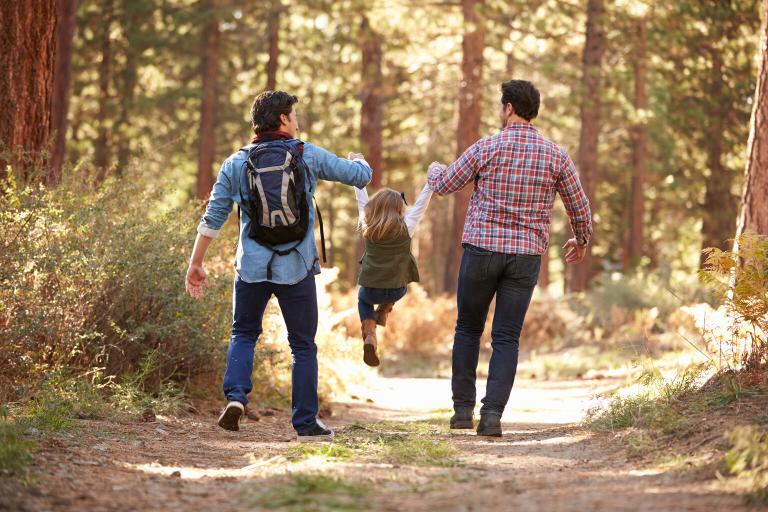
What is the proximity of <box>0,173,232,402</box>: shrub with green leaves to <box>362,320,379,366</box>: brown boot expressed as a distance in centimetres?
117

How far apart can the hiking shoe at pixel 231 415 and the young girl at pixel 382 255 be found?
7.35ft

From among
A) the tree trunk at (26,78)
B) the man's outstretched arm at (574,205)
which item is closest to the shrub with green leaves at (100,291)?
the tree trunk at (26,78)

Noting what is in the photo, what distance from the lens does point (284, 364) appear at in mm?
9930

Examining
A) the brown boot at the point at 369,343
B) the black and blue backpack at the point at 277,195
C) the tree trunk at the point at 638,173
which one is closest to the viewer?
the black and blue backpack at the point at 277,195

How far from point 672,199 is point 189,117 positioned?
15116 mm

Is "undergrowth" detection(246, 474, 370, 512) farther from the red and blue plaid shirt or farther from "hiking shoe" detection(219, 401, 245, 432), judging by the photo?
the red and blue plaid shirt

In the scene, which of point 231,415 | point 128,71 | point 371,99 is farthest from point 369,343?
point 128,71

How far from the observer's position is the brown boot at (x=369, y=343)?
28.0 feet

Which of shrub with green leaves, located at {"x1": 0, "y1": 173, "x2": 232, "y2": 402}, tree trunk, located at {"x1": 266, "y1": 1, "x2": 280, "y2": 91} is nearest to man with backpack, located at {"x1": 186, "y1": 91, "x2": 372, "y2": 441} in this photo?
shrub with green leaves, located at {"x1": 0, "y1": 173, "x2": 232, "y2": 402}

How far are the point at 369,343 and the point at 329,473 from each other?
354 cm

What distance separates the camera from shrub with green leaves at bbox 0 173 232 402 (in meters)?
7.15

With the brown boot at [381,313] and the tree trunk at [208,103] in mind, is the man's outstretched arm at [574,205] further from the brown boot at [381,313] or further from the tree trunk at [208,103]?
the tree trunk at [208,103]

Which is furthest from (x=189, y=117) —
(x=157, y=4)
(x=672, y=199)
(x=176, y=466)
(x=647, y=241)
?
(x=176, y=466)

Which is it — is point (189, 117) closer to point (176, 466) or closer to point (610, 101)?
point (610, 101)
